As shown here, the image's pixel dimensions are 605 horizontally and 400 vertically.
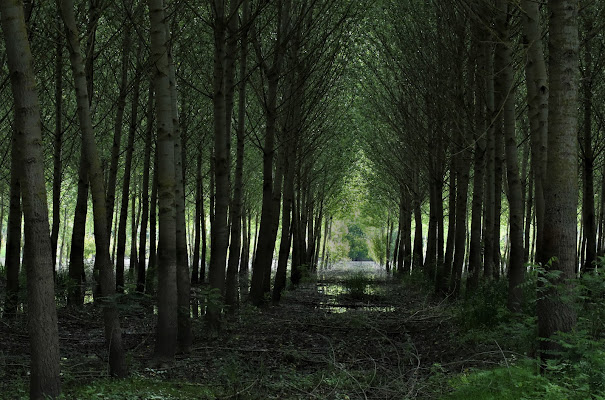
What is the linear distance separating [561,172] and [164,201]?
14.4 feet

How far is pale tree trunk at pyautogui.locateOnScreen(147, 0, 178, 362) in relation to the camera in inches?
284

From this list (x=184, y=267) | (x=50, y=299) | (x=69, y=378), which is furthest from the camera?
(x=184, y=267)

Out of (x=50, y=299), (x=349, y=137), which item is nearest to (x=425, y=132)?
(x=349, y=137)

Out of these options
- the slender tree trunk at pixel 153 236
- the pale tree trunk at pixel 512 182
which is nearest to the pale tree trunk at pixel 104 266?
the pale tree trunk at pixel 512 182

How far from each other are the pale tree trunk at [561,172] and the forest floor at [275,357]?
0.64m

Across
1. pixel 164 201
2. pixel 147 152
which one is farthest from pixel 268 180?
pixel 164 201

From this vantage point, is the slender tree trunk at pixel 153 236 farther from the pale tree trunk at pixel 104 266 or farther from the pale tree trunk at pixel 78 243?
the pale tree trunk at pixel 104 266

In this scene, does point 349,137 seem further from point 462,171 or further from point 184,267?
point 184,267

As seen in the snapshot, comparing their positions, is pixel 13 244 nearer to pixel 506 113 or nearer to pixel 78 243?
pixel 78 243

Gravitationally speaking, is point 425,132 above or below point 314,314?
above

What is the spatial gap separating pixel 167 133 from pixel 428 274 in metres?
13.8

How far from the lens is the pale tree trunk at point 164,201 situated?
284 inches

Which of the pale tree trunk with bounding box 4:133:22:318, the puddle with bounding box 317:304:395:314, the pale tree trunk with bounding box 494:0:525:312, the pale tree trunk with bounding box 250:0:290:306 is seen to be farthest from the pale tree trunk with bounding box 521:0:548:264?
the pale tree trunk with bounding box 4:133:22:318

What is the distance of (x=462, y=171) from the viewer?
14.0 m
